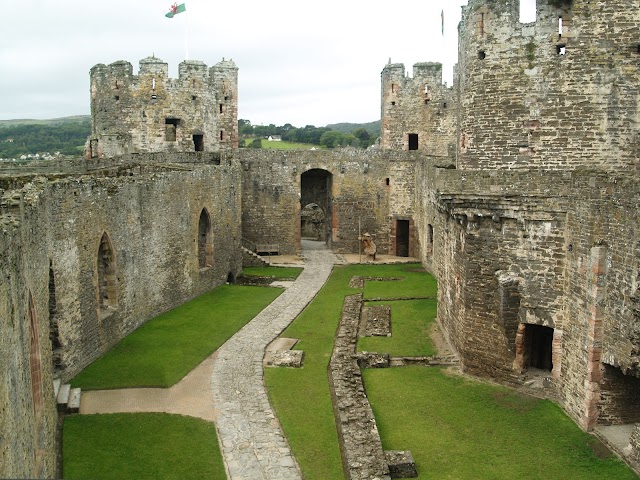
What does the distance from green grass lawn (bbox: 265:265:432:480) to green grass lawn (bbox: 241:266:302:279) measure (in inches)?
171

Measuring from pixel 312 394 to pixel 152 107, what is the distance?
20568 millimetres

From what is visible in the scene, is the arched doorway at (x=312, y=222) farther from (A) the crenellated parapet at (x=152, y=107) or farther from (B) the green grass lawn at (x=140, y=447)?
(B) the green grass lawn at (x=140, y=447)

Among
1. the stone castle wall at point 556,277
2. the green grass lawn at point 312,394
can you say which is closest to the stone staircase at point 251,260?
the green grass lawn at point 312,394

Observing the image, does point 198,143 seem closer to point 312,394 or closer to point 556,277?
point 312,394

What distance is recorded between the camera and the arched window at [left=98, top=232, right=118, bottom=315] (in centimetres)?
1823

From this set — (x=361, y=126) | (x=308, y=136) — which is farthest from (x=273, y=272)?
(x=361, y=126)

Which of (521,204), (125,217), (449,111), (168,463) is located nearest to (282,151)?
(449,111)

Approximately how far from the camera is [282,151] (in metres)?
33.3

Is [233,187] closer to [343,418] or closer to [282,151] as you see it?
[282,151]

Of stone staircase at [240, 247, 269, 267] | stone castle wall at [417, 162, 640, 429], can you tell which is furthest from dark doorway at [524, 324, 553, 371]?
stone staircase at [240, 247, 269, 267]

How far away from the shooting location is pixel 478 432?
12906 millimetres

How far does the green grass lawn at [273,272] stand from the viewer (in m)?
28.8

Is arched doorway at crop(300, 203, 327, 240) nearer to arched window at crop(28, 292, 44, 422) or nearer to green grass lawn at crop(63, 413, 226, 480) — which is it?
green grass lawn at crop(63, 413, 226, 480)

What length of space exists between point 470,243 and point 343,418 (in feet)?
16.5
